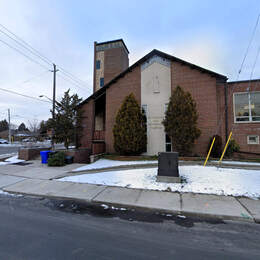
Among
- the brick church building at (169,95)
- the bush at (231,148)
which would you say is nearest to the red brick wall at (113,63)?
the brick church building at (169,95)

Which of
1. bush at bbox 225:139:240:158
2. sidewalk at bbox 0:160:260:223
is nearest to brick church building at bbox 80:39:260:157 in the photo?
bush at bbox 225:139:240:158

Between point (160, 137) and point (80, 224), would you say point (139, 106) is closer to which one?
point (160, 137)

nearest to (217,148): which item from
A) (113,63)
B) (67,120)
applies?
(67,120)

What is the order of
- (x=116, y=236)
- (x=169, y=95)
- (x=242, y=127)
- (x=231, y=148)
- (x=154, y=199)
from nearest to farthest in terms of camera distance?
1. (x=116, y=236)
2. (x=154, y=199)
3. (x=231, y=148)
4. (x=242, y=127)
5. (x=169, y=95)

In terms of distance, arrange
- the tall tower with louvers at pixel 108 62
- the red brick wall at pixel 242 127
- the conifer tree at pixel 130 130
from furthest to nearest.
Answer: the tall tower with louvers at pixel 108 62
the conifer tree at pixel 130 130
the red brick wall at pixel 242 127

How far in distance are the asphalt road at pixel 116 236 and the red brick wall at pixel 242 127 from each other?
856 cm

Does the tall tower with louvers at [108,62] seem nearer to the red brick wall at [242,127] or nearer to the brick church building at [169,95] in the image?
the brick church building at [169,95]

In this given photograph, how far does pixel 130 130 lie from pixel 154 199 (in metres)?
6.45

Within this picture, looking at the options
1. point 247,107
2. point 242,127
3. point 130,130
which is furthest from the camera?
point 130,130

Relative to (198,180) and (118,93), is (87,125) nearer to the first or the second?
(118,93)

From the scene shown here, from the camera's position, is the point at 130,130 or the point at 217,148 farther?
the point at 130,130

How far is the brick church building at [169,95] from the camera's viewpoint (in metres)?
10.5

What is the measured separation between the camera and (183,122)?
9844 mm

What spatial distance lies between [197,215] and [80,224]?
115 inches
